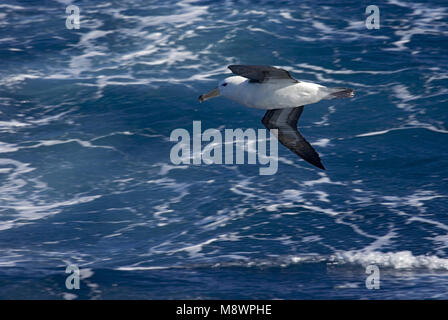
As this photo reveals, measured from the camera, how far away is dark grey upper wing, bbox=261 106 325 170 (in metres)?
18.2

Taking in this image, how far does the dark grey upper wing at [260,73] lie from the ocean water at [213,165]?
4230 mm

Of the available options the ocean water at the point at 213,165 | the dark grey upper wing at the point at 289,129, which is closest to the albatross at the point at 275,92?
the dark grey upper wing at the point at 289,129

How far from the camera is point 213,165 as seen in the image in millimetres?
24203

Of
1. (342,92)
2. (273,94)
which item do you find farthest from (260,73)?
(342,92)

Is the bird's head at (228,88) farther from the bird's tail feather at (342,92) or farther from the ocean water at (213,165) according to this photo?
the ocean water at (213,165)

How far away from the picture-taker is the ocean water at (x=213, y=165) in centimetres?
1877

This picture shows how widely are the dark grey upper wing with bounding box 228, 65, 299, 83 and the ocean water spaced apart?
4.23 metres

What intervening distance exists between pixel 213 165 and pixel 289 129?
18.6ft

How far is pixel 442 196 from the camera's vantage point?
21.7 metres

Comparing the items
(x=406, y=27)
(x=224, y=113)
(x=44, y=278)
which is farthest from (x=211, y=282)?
(x=406, y=27)

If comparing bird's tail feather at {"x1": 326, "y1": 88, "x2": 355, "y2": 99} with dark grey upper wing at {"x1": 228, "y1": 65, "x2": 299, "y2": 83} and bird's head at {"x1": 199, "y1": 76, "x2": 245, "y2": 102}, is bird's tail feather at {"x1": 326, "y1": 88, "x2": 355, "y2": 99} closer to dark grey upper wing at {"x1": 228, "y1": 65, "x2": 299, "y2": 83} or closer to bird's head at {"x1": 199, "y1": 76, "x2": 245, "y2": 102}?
dark grey upper wing at {"x1": 228, "y1": 65, "x2": 299, "y2": 83}

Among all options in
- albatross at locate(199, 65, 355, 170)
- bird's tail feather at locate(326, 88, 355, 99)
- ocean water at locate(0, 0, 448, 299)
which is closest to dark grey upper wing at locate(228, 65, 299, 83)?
albatross at locate(199, 65, 355, 170)
